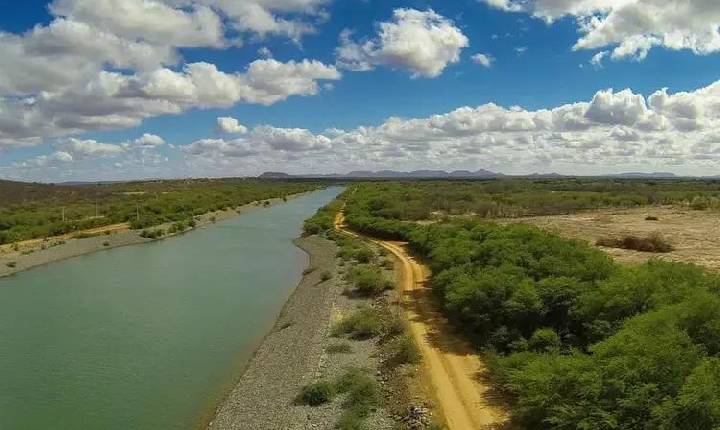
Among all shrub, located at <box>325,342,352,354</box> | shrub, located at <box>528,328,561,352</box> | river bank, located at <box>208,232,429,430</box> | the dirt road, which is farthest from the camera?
shrub, located at <box>325,342,352,354</box>

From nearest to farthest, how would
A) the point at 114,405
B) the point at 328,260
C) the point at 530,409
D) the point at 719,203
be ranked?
1. the point at 530,409
2. the point at 114,405
3. the point at 328,260
4. the point at 719,203

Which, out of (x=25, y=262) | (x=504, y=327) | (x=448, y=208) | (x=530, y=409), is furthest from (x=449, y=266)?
(x=448, y=208)

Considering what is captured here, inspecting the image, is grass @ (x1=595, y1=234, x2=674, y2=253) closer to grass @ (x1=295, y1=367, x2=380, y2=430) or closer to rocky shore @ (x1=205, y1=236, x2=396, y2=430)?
rocky shore @ (x1=205, y1=236, x2=396, y2=430)

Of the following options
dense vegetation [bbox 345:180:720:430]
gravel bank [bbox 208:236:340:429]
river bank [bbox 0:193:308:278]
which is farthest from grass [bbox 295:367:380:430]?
river bank [bbox 0:193:308:278]

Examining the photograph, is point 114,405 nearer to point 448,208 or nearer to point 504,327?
point 504,327

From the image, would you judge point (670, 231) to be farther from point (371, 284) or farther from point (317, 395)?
point (317, 395)

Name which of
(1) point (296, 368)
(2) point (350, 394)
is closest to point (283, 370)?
(1) point (296, 368)

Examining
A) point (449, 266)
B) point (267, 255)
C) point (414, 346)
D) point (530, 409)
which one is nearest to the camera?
point (530, 409)
